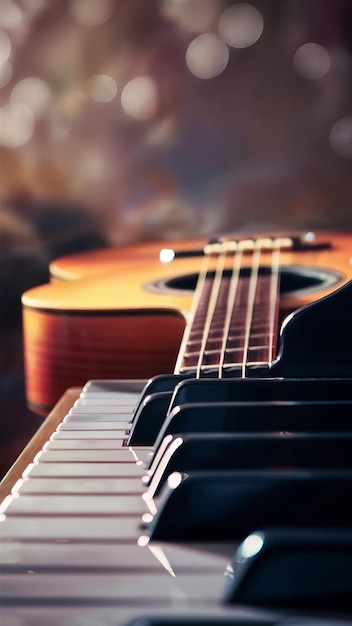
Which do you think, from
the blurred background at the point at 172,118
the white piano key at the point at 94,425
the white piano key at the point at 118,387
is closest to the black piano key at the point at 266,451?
the white piano key at the point at 94,425

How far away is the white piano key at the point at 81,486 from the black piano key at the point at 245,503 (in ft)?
0.26

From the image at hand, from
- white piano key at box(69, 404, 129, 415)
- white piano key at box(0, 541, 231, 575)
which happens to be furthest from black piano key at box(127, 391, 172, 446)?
white piano key at box(0, 541, 231, 575)

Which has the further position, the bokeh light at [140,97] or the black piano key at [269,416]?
the bokeh light at [140,97]

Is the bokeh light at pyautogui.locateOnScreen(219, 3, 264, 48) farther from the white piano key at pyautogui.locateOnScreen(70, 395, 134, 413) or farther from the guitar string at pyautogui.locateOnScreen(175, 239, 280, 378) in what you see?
the white piano key at pyautogui.locateOnScreen(70, 395, 134, 413)

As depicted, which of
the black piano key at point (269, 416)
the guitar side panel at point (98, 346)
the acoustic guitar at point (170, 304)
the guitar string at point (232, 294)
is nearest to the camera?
the black piano key at point (269, 416)

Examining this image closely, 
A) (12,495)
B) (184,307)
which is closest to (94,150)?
(184,307)

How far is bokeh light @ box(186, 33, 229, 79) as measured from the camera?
57.6 inches

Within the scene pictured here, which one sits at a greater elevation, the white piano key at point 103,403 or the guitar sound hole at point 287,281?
the guitar sound hole at point 287,281

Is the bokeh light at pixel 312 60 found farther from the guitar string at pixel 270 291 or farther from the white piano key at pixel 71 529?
the white piano key at pixel 71 529

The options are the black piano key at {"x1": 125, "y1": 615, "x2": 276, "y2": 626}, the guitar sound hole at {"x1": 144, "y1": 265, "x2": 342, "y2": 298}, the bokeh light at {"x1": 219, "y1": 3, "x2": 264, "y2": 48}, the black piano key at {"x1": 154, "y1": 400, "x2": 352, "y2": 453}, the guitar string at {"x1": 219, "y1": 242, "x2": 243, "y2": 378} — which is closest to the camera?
the black piano key at {"x1": 125, "y1": 615, "x2": 276, "y2": 626}

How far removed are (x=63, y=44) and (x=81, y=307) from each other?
64 cm

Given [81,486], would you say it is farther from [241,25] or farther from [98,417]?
[241,25]

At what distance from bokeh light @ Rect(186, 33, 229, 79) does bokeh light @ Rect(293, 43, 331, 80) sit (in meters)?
0.15

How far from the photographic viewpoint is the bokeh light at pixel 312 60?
1.45 metres
